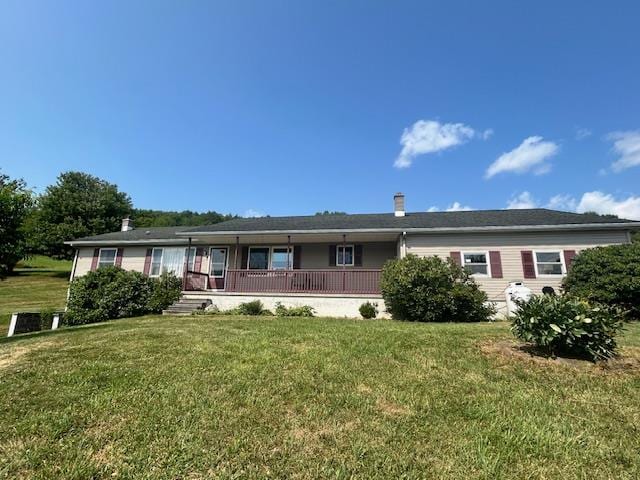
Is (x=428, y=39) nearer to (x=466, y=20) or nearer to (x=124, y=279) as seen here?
(x=466, y=20)

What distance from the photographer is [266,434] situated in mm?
3146

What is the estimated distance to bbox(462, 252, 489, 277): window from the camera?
13.2 m

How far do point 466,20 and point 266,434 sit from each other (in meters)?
13.5

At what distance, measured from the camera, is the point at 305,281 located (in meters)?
14.0

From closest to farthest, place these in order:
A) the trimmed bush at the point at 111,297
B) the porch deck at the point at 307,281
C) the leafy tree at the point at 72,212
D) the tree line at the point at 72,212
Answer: the trimmed bush at the point at 111,297
the porch deck at the point at 307,281
the tree line at the point at 72,212
the leafy tree at the point at 72,212

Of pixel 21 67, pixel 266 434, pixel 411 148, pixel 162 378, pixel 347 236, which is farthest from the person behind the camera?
pixel 411 148

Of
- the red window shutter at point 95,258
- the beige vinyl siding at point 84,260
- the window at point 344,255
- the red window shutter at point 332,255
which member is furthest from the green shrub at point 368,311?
the beige vinyl siding at point 84,260

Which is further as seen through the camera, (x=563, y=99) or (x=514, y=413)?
(x=563, y=99)

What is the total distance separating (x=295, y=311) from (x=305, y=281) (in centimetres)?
166

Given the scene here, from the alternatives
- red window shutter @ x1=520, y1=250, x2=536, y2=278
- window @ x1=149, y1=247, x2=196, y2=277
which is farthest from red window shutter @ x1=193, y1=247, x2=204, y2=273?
red window shutter @ x1=520, y1=250, x2=536, y2=278

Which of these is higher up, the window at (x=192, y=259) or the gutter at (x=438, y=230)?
the gutter at (x=438, y=230)

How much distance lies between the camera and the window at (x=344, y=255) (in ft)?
52.5

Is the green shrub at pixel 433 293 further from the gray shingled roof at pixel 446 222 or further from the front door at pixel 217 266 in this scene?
the front door at pixel 217 266

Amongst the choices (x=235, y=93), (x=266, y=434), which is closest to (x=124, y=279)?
(x=235, y=93)
